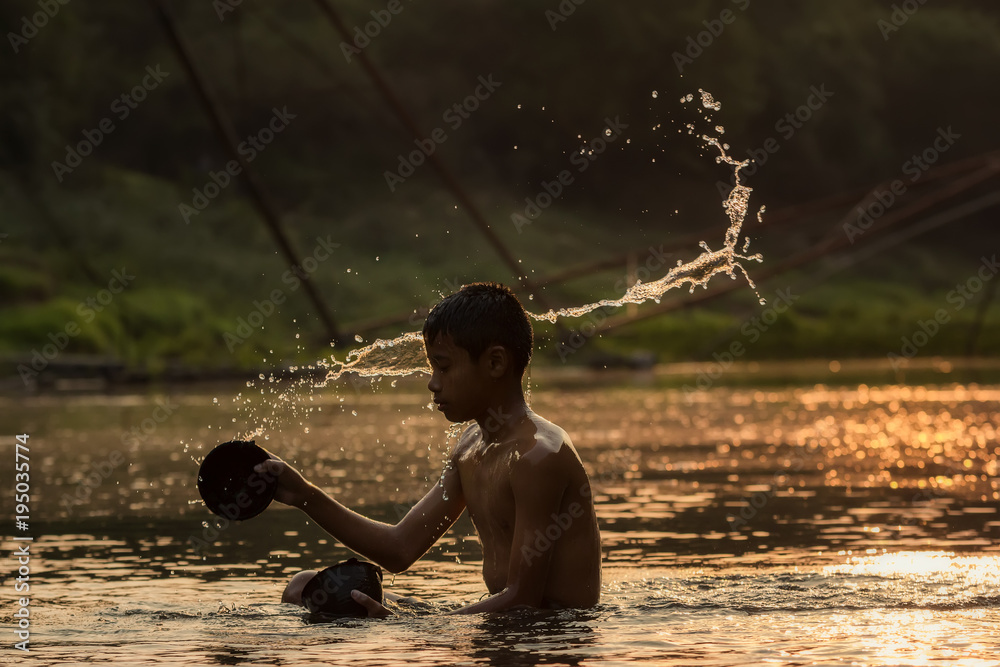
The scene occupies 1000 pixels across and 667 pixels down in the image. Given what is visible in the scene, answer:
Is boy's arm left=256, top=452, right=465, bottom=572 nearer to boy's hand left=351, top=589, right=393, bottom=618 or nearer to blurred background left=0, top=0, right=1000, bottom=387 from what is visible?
boy's hand left=351, top=589, right=393, bottom=618

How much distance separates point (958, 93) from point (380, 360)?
199ft

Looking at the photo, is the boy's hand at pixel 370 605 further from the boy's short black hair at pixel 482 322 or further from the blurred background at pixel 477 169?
the blurred background at pixel 477 169

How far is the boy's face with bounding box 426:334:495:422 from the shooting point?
20.3 feet

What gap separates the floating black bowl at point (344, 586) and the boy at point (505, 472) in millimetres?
60

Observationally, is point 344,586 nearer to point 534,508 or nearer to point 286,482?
point 286,482

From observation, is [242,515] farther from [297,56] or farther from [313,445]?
[297,56]

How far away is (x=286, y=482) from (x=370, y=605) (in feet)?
2.10

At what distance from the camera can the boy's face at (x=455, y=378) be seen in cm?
618

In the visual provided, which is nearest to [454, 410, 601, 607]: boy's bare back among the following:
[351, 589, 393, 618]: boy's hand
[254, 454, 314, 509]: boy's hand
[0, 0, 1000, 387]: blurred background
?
[351, 589, 393, 618]: boy's hand

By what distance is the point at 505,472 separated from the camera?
20.6 feet

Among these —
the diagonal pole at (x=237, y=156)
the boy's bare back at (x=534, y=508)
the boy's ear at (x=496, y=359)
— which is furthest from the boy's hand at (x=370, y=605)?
the diagonal pole at (x=237, y=156)

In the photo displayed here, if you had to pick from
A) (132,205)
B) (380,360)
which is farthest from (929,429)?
(132,205)

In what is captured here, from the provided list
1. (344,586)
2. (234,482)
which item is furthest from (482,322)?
(344,586)

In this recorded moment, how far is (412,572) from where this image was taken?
27.8 ft
